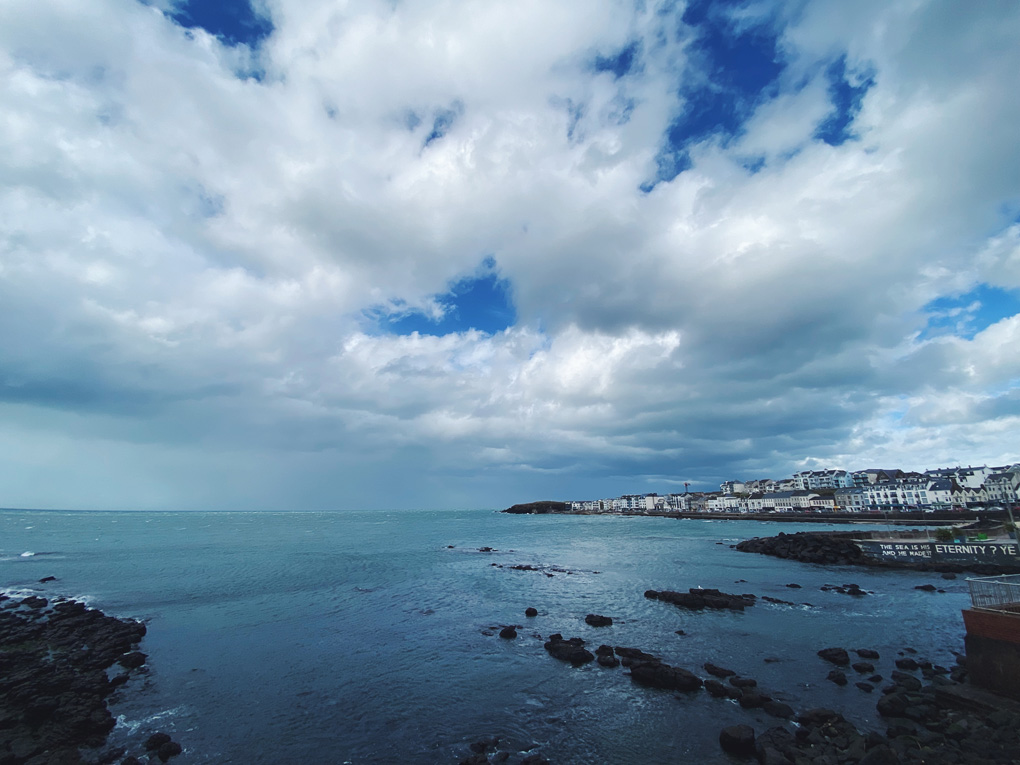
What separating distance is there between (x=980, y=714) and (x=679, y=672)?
9519 mm

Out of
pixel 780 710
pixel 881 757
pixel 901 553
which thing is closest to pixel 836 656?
pixel 780 710

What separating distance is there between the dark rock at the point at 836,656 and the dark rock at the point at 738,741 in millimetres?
10802

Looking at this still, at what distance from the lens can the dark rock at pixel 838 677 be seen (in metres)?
19.1

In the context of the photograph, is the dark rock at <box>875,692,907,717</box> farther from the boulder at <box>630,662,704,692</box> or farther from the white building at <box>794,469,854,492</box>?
the white building at <box>794,469,854,492</box>

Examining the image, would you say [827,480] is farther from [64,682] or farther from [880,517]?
[64,682]

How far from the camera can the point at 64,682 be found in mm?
19578

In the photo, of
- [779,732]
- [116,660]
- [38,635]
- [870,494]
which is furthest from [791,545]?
[870,494]

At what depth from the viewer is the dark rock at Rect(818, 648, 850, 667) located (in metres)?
21.3

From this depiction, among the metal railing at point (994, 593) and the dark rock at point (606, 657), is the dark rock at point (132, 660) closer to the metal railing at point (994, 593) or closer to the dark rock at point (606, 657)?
the dark rock at point (606, 657)

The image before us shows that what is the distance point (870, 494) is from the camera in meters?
136

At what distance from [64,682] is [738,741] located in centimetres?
2710

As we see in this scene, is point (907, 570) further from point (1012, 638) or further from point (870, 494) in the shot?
point (870, 494)

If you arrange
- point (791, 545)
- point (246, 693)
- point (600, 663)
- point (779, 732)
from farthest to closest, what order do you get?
point (791, 545), point (600, 663), point (246, 693), point (779, 732)

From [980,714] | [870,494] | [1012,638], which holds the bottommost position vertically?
[980,714]
